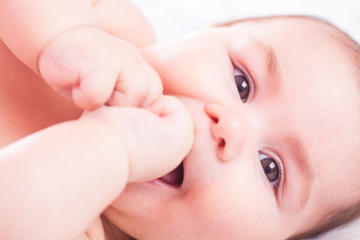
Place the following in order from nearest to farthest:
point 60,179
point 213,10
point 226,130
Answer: point 60,179 < point 226,130 < point 213,10

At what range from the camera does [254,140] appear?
1125 millimetres

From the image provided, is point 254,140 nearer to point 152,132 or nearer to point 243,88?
point 243,88

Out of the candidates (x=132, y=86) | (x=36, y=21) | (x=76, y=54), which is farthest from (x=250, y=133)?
(x=36, y=21)

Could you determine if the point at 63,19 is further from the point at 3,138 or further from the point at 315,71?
the point at 315,71

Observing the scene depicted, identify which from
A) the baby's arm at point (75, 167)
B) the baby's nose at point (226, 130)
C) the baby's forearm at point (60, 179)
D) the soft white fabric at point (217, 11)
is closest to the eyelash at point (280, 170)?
the baby's nose at point (226, 130)

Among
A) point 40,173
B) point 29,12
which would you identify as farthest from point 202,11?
point 40,173

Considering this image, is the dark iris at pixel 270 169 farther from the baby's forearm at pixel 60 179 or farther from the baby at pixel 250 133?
the baby's forearm at pixel 60 179

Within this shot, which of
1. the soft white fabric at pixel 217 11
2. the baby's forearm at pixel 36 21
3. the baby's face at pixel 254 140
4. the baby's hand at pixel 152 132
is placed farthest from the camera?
the soft white fabric at pixel 217 11

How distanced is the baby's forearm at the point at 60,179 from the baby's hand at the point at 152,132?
0.03m

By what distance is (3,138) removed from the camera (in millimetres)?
1070

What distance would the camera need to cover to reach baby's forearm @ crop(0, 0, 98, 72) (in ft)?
3.11

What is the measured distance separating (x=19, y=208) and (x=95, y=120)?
225 mm

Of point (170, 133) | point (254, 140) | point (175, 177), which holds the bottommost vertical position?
point (175, 177)

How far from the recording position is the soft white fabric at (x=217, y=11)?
1.96m
